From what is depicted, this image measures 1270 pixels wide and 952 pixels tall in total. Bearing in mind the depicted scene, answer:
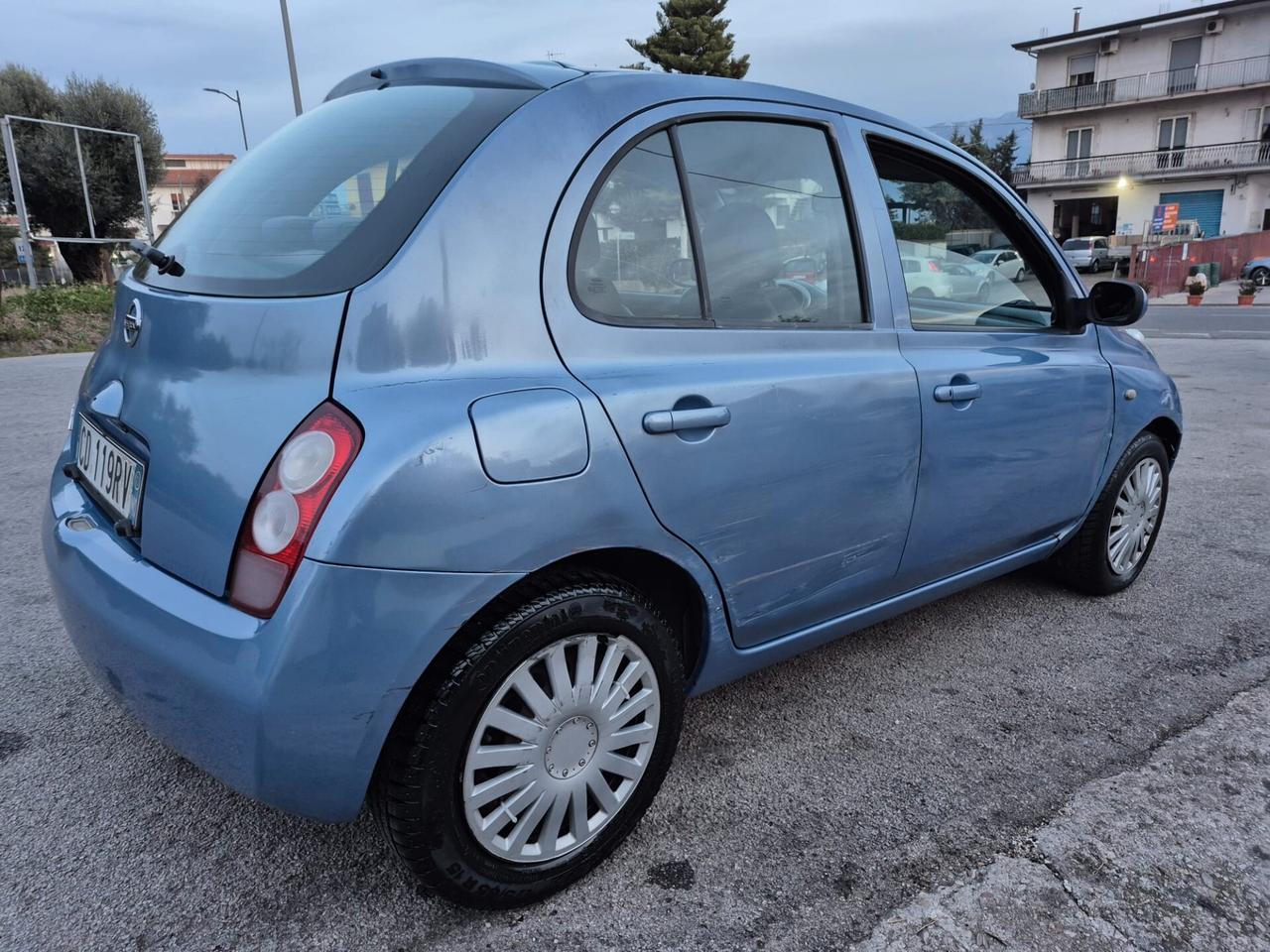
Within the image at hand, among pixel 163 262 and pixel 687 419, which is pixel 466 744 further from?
pixel 163 262

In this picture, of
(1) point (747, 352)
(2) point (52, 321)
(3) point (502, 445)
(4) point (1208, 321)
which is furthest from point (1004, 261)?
(4) point (1208, 321)

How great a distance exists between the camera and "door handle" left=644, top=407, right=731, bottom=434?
1812mm

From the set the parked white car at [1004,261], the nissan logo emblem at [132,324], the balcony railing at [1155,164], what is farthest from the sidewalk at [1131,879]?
the balcony railing at [1155,164]

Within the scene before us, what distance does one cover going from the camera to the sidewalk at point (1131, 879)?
1.74m

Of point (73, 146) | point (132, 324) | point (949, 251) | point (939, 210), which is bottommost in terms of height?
point (132, 324)

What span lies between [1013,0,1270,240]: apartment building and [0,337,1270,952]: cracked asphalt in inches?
1613

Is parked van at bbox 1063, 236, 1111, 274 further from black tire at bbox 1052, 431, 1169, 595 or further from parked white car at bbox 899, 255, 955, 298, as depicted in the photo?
parked white car at bbox 899, 255, 955, 298

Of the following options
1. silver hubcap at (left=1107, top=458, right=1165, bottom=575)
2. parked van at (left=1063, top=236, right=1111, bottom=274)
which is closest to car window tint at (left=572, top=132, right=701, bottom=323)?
silver hubcap at (left=1107, top=458, right=1165, bottom=575)

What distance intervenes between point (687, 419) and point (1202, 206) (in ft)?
154

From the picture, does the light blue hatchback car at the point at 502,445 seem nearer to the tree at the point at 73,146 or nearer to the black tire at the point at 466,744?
the black tire at the point at 466,744

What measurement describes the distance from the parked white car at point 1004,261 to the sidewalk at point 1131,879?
1.54 meters

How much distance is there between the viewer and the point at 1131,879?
1901 mm

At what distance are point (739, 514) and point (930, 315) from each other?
3.28 feet

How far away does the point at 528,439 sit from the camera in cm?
162
